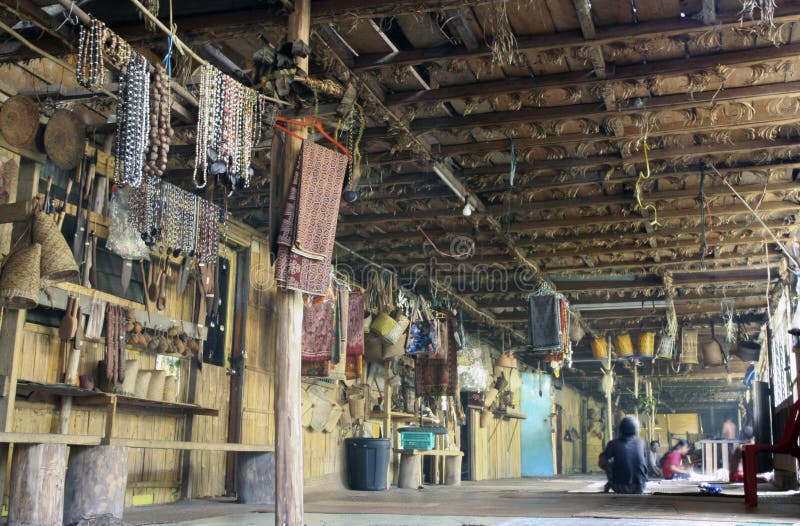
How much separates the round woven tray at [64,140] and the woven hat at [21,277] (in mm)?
984

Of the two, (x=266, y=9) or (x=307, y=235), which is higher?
(x=266, y=9)

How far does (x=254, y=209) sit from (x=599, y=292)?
7.18 m

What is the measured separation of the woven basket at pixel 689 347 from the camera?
15922 millimetres

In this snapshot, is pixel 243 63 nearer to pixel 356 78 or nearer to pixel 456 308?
pixel 356 78

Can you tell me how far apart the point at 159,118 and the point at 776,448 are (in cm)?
589

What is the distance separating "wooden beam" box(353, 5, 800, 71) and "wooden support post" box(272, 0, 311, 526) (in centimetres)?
89

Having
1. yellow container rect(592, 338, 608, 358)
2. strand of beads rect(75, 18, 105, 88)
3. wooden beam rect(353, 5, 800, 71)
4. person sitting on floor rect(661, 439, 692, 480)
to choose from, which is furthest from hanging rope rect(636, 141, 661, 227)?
person sitting on floor rect(661, 439, 692, 480)

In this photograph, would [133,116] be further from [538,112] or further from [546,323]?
[546,323]

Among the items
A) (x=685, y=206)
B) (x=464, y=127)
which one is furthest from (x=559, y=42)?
(x=685, y=206)

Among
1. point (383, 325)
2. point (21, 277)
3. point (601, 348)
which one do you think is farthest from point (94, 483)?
point (601, 348)

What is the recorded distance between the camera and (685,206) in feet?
33.0

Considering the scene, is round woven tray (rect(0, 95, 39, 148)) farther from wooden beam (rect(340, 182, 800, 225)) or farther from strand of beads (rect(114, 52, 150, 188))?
wooden beam (rect(340, 182, 800, 225))

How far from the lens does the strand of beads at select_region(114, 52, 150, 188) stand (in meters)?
5.59

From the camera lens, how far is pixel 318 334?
33.2ft
